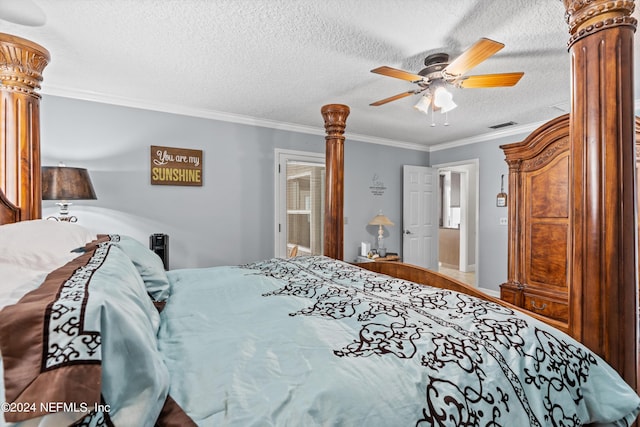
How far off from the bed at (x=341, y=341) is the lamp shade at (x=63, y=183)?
50.3 inches

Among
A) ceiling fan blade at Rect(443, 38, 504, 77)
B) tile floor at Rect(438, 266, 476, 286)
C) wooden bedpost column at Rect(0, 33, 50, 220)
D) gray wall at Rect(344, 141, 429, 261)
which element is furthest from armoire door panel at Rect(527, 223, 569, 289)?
wooden bedpost column at Rect(0, 33, 50, 220)

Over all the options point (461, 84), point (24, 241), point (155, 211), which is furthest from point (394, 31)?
point (155, 211)

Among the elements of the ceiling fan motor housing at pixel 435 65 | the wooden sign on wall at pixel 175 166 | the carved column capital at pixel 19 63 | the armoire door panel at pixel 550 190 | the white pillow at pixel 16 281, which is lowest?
the white pillow at pixel 16 281

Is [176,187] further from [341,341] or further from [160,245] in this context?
[341,341]

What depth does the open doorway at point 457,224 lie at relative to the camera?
6527 mm

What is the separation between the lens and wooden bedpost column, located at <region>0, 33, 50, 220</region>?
65.5 inches

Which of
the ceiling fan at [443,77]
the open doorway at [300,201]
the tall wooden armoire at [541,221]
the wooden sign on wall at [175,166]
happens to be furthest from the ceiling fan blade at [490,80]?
the wooden sign on wall at [175,166]

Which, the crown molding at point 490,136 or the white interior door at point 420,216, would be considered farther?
the white interior door at point 420,216

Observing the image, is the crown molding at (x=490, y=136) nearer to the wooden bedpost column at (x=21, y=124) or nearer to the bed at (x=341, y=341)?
the bed at (x=341, y=341)

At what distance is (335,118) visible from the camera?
2.77 metres

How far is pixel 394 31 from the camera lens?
6.75 ft

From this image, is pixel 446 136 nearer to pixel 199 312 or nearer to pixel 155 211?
pixel 155 211

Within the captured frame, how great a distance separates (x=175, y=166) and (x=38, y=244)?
8.35 ft

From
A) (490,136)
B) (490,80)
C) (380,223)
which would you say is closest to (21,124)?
(490,80)
